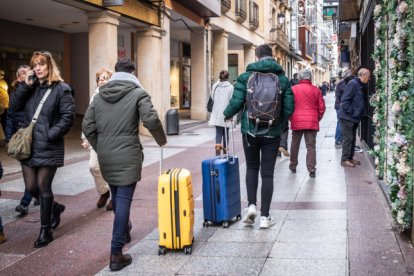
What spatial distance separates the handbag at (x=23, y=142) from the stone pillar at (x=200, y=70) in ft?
61.5

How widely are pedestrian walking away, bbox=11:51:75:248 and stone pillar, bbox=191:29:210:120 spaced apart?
18.6m

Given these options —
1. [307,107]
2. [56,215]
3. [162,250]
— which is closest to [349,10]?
[307,107]

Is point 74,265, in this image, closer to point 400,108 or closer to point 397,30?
point 400,108

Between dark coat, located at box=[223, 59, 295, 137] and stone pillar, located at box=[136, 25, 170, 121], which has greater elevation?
stone pillar, located at box=[136, 25, 170, 121]

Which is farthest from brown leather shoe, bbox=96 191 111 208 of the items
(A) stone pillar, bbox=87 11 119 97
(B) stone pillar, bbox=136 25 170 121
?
(B) stone pillar, bbox=136 25 170 121

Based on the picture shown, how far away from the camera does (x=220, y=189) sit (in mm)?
5875

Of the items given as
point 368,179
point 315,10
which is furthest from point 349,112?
point 315,10

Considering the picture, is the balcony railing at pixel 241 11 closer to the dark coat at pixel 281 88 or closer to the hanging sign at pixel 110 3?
the hanging sign at pixel 110 3

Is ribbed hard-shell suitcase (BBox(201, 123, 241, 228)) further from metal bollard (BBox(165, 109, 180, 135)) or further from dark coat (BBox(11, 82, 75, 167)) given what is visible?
metal bollard (BBox(165, 109, 180, 135))

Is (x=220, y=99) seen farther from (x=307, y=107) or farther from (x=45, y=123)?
(x=45, y=123)

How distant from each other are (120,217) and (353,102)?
667 centimetres

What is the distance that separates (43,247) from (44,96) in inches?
60.8

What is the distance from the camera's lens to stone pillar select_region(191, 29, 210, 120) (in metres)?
24.2

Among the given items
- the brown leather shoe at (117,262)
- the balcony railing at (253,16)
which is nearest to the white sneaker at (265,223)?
the brown leather shoe at (117,262)
